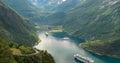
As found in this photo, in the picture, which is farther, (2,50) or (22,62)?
(22,62)

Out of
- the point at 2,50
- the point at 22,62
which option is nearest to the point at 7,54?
the point at 2,50

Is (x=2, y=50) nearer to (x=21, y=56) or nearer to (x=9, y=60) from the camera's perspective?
(x=9, y=60)

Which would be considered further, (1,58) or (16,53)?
(16,53)

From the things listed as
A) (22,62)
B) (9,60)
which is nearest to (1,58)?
(9,60)

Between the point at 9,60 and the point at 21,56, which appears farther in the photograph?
the point at 21,56

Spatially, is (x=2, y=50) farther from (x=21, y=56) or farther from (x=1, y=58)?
(x=21, y=56)

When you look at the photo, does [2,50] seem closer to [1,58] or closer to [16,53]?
[1,58]

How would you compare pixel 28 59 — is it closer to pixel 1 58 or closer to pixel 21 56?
pixel 21 56
